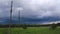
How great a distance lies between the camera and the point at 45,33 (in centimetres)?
3788

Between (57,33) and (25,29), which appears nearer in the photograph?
(57,33)

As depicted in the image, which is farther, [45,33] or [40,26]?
[40,26]

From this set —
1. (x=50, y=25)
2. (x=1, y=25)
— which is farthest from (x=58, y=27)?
(x=1, y=25)

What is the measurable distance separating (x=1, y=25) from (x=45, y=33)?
35.9 ft

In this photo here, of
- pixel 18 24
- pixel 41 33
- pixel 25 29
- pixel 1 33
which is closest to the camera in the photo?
pixel 1 33

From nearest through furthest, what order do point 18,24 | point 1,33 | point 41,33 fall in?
point 1,33
point 41,33
point 18,24

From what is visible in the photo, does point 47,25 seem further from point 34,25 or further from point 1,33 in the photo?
point 1,33

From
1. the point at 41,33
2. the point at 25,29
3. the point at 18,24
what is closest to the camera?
the point at 41,33

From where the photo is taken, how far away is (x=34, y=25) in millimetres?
48562

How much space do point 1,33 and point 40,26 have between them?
47.3 ft

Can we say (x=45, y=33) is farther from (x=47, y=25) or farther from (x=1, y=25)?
(x=1, y=25)

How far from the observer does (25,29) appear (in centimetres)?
4281

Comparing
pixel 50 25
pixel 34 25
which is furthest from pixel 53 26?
pixel 34 25

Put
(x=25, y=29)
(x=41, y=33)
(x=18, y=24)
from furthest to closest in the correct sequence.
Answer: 1. (x=18, y=24)
2. (x=25, y=29)
3. (x=41, y=33)
